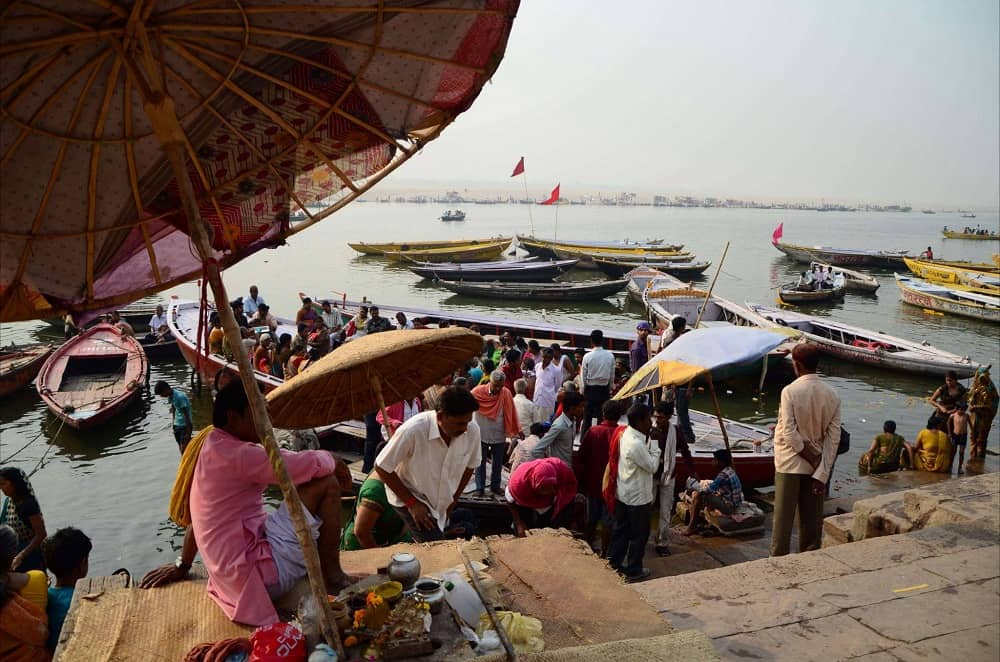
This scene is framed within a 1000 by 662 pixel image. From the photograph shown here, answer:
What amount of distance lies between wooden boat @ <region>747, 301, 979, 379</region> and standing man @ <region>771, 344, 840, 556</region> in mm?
9790

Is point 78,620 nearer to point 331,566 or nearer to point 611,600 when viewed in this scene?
point 331,566

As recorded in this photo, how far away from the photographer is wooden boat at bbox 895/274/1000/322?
22.9 meters

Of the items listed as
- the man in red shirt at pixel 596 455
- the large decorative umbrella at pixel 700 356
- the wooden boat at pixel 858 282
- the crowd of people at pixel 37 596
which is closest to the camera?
the crowd of people at pixel 37 596

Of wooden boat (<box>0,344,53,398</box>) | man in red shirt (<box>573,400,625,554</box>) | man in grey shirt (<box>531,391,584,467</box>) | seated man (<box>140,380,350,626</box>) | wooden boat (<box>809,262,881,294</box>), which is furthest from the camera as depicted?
wooden boat (<box>809,262,881,294</box>)

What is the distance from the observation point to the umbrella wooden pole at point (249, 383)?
2.30m

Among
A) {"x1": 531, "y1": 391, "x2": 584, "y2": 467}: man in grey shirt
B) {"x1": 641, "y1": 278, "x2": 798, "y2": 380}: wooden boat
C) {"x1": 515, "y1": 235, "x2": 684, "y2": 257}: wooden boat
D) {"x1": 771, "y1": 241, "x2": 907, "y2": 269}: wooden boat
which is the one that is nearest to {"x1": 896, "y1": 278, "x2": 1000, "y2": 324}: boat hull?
{"x1": 641, "y1": 278, "x2": 798, "y2": 380}: wooden boat

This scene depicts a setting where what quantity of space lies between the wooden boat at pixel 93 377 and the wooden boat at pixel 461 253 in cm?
2268

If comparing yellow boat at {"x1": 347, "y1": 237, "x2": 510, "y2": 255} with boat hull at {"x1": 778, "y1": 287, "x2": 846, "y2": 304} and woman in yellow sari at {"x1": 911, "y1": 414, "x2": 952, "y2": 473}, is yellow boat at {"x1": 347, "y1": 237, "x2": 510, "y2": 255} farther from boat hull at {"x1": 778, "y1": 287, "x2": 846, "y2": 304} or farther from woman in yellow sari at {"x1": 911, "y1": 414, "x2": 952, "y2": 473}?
woman in yellow sari at {"x1": 911, "y1": 414, "x2": 952, "y2": 473}

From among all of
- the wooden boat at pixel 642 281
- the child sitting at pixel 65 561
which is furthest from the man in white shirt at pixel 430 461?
the wooden boat at pixel 642 281

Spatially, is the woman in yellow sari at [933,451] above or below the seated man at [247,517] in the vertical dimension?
below

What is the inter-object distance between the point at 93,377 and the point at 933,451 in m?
14.4

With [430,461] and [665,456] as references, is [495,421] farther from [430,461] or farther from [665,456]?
[430,461]

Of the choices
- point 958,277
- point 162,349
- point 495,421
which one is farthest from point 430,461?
point 958,277

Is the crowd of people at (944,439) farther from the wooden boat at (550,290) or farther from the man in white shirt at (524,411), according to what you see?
the wooden boat at (550,290)
